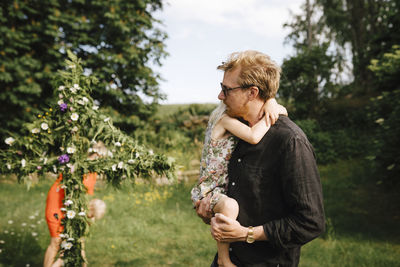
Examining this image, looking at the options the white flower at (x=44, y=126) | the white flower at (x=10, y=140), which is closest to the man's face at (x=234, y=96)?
the white flower at (x=44, y=126)

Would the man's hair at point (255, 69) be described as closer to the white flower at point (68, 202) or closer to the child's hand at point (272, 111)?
the child's hand at point (272, 111)

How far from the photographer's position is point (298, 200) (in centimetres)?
174

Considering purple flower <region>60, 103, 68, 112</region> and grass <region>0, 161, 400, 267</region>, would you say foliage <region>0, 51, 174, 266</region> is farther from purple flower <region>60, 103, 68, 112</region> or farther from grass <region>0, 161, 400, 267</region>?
grass <region>0, 161, 400, 267</region>

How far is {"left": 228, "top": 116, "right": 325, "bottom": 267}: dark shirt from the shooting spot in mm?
1747

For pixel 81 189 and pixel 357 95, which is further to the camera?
pixel 357 95

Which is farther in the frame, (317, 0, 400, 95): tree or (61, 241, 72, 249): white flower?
(317, 0, 400, 95): tree

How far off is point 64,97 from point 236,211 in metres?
2.61

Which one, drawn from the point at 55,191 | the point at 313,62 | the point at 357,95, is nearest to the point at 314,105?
the point at 313,62

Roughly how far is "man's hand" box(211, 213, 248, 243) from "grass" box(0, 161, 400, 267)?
2.07 meters

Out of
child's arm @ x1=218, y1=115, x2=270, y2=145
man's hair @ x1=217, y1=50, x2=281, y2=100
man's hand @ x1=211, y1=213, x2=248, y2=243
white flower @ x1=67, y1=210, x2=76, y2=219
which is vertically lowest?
white flower @ x1=67, y1=210, x2=76, y2=219

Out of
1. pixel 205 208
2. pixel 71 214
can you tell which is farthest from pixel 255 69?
pixel 71 214

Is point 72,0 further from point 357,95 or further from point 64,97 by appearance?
point 357,95

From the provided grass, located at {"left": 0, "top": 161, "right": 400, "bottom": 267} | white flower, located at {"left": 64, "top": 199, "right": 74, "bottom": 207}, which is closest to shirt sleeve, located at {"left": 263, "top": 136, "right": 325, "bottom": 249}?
grass, located at {"left": 0, "top": 161, "right": 400, "bottom": 267}

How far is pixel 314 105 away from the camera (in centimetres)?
1486
